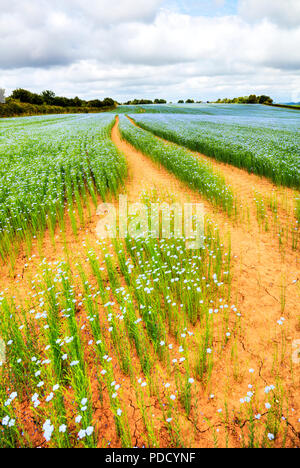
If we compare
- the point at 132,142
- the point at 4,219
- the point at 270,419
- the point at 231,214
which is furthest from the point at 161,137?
the point at 270,419

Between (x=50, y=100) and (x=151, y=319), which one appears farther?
(x=50, y=100)

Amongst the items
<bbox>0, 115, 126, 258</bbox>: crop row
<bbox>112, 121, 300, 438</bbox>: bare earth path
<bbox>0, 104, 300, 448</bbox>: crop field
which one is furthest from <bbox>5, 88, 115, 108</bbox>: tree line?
<bbox>112, 121, 300, 438</bbox>: bare earth path

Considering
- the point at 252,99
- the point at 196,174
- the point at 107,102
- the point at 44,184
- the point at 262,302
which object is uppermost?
the point at 107,102

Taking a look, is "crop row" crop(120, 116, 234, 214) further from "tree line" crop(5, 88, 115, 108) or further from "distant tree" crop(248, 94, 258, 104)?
"distant tree" crop(248, 94, 258, 104)

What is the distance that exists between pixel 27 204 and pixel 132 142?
A: 15.5 metres

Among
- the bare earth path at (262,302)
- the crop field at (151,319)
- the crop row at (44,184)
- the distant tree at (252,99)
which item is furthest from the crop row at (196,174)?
the distant tree at (252,99)

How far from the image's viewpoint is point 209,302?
4.72 metres

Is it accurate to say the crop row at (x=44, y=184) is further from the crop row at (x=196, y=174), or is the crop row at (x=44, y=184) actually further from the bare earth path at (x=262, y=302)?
the bare earth path at (x=262, y=302)

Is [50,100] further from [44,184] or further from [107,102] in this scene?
[44,184]

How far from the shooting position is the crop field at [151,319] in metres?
2.87

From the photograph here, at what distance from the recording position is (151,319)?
424 centimetres

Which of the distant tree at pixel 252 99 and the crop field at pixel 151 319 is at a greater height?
the distant tree at pixel 252 99

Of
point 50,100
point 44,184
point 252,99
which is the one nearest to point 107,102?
point 50,100
